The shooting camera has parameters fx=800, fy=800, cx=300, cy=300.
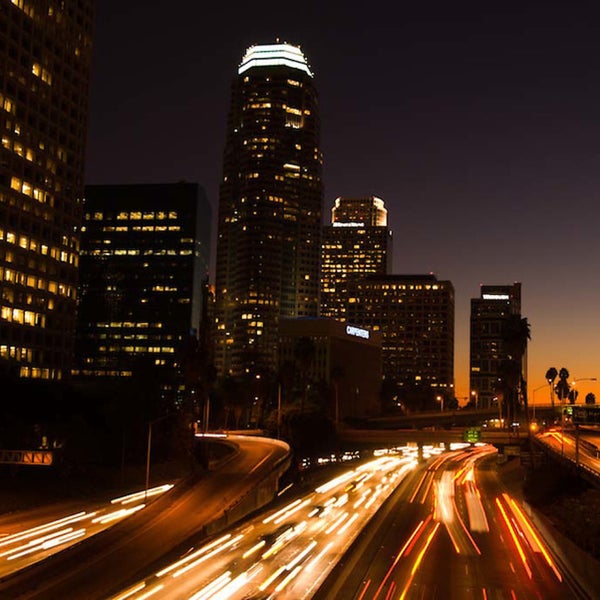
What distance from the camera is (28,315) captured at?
14638 cm

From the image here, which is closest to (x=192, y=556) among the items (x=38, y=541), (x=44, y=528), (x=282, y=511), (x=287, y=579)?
(x=287, y=579)

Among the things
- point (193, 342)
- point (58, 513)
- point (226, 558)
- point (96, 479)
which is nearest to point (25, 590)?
point (226, 558)

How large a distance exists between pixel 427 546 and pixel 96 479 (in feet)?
157

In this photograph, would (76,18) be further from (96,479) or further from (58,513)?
(58,513)

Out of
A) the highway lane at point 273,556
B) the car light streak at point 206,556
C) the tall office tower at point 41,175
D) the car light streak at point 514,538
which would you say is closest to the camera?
the highway lane at point 273,556

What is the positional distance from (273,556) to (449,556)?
38.3 ft

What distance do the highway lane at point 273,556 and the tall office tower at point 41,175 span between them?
7241 centimetres

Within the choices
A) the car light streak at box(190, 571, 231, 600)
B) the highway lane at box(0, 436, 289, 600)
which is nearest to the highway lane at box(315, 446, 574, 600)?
the car light streak at box(190, 571, 231, 600)

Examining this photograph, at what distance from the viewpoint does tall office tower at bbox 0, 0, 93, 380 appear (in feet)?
465

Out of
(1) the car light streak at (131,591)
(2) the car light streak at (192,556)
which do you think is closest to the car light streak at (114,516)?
(2) the car light streak at (192,556)

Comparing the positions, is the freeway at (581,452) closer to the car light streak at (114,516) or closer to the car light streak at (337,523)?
the car light streak at (337,523)

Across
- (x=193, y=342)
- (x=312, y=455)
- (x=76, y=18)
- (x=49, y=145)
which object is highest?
(x=76, y=18)

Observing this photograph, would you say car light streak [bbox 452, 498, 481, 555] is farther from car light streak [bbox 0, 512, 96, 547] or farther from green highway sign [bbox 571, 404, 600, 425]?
green highway sign [bbox 571, 404, 600, 425]

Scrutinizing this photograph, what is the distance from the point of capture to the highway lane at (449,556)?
42.9 meters
